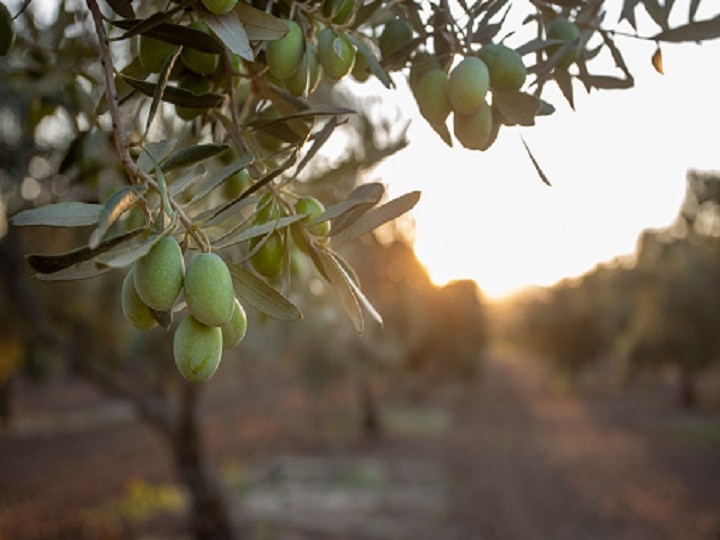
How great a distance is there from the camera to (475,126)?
80cm

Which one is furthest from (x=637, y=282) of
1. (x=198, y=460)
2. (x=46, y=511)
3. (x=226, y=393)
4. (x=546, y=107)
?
(x=546, y=107)

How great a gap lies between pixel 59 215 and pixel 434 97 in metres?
0.43

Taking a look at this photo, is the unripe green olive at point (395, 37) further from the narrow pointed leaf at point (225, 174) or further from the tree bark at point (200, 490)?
the tree bark at point (200, 490)

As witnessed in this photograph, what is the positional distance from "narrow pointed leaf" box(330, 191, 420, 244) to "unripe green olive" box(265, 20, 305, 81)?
188mm

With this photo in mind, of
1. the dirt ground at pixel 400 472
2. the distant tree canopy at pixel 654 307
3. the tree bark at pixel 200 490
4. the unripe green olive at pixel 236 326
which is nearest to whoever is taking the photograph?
the unripe green olive at pixel 236 326

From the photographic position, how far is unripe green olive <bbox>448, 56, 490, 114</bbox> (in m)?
0.76

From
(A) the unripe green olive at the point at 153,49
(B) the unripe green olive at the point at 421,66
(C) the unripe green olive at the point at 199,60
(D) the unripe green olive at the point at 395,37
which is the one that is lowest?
(B) the unripe green olive at the point at 421,66

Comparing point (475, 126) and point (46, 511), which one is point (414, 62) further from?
point (46, 511)

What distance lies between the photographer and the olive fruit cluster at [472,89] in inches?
30.0

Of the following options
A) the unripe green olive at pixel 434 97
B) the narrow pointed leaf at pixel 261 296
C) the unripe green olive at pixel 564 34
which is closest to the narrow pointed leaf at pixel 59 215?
the narrow pointed leaf at pixel 261 296

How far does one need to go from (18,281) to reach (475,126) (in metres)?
4.42

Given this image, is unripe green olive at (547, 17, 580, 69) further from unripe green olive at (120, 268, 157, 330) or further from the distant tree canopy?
the distant tree canopy

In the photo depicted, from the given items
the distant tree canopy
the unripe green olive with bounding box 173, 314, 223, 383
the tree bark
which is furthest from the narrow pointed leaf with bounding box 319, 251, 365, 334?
the distant tree canopy

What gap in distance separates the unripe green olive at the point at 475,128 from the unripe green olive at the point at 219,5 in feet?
0.95
